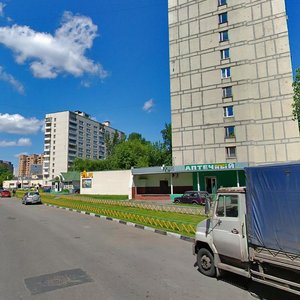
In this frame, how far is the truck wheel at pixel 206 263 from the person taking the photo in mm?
6477

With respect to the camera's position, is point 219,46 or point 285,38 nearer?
point 285,38

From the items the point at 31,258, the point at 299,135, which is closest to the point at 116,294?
the point at 31,258

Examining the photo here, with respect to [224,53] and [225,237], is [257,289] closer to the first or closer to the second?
[225,237]

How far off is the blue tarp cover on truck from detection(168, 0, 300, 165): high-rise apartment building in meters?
28.7

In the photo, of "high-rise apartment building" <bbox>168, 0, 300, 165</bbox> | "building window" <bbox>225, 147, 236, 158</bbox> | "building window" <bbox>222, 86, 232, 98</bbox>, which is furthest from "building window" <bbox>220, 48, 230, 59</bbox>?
"building window" <bbox>225, 147, 236, 158</bbox>

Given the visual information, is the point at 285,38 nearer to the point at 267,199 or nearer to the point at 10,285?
the point at 267,199

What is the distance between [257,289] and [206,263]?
1241 millimetres

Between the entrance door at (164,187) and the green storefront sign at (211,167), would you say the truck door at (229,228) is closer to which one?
the green storefront sign at (211,167)

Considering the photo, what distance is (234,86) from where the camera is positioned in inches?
1373

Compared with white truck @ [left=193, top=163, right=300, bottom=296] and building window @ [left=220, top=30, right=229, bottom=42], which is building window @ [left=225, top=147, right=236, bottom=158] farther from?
white truck @ [left=193, top=163, right=300, bottom=296]

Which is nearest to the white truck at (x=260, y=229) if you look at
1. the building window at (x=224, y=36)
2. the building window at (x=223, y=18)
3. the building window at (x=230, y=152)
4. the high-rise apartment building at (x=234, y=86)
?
the high-rise apartment building at (x=234, y=86)

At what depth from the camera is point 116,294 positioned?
5.38m

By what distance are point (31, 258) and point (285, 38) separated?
35.9 metres

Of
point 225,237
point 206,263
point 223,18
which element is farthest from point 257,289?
point 223,18
